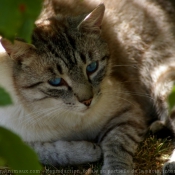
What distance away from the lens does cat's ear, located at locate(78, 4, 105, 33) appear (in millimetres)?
2512

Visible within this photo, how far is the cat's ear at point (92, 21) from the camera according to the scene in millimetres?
2512

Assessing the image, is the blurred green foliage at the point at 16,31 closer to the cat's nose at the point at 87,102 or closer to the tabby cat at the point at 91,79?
the tabby cat at the point at 91,79

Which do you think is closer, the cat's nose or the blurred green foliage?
the blurred green foliage

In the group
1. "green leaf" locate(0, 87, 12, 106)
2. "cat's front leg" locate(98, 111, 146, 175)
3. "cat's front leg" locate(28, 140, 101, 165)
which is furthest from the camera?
"cat's front leg" locate(28, 140, 101, 165)

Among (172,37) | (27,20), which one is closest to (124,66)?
(172,37)

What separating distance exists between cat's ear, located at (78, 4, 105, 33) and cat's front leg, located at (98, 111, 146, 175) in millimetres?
815

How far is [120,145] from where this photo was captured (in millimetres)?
2693

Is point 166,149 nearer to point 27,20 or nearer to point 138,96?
point 138,96

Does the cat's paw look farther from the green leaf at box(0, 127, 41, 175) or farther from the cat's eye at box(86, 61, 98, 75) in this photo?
the green leaf at box(0, 127, 41, 175)

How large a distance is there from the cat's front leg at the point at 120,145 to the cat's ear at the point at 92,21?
2.67ft

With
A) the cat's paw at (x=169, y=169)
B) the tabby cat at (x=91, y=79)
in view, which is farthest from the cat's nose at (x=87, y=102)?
the cat's paw at (x=169, y=169)

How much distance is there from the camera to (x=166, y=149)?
9.30 ft

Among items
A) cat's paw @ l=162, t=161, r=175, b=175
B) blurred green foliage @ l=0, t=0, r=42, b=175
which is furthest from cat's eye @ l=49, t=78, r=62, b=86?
blurred green foliage @ l=0, t=0, r=42, b=175

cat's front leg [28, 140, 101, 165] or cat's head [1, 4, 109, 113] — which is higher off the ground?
cat's head [1, 4, 109, 113]
